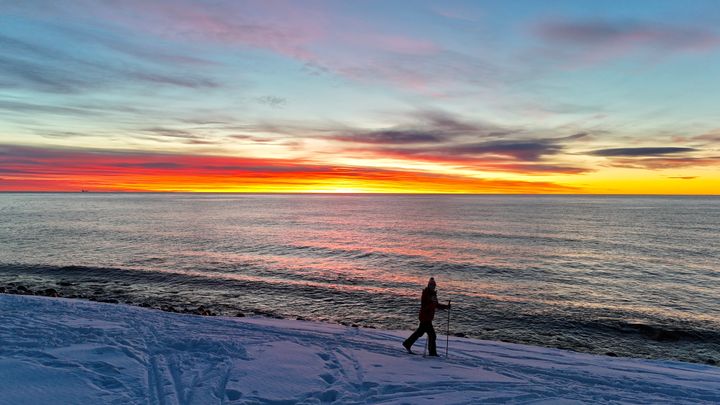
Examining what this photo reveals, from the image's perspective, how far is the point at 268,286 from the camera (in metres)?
32.5

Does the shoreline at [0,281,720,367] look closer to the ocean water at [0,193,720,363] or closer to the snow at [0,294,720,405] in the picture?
the ocean water at [0,193,720,363]

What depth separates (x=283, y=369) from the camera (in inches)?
481

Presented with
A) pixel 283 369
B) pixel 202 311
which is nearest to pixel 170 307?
pixel 202 311

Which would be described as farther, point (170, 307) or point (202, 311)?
point (170, 307)

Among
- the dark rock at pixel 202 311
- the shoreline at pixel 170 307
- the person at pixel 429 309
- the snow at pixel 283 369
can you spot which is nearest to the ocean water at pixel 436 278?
the shoreline at pixel 170 307

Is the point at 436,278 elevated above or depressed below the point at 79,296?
above

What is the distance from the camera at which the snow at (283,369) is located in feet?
34.4

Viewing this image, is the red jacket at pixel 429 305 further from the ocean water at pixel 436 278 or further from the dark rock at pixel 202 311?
the dark rock at pixel 202 311

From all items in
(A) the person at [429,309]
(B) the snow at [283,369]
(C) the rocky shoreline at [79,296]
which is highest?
(A) the person at [429,309]

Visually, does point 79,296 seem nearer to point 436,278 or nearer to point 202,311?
→ point 202,311

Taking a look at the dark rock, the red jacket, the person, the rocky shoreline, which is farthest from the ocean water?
the red jacket

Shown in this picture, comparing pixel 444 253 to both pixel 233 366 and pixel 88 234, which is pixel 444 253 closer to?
pixel 233 366

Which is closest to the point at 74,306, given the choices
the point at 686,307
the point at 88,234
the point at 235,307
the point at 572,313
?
the point at 235,307

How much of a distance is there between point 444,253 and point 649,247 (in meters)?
32.5
